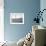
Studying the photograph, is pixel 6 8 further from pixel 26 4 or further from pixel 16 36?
pixel 16 36

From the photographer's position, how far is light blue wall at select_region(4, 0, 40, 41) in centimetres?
513

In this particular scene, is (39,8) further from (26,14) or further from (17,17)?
(17,17)

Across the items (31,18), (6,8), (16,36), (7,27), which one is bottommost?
(16,36)

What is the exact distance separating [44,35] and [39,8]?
2848 millimetres

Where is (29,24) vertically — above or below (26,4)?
below

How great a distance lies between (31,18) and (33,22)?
0.60 feet

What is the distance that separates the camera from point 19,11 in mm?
5141

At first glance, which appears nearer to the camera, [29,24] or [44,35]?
[44,35]

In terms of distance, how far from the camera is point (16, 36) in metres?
5.19

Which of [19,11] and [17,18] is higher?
[19,11]

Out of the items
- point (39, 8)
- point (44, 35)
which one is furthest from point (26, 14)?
point (44, 35)

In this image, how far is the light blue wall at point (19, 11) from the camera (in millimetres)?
5129

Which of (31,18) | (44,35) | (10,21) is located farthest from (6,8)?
(44,35)

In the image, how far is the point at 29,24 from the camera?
5.17 metres
